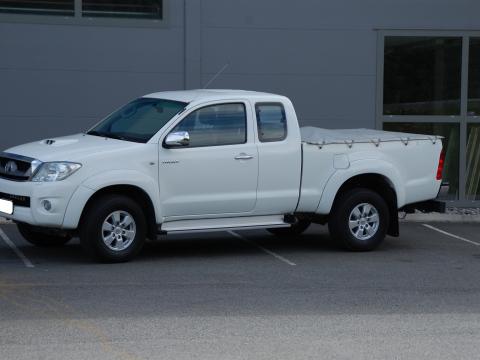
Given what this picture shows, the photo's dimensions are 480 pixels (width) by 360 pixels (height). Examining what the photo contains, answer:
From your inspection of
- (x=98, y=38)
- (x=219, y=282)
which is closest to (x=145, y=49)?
(x=98, y=38)

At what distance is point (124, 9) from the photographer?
52.5 ft

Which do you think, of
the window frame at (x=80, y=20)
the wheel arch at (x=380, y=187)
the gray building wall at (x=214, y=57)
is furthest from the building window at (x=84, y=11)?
the wheel arch at (x=380, y=187)

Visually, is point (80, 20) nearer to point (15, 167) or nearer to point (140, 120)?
point (140, 120)

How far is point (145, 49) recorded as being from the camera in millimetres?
16016

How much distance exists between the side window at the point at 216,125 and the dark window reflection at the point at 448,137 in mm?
5963

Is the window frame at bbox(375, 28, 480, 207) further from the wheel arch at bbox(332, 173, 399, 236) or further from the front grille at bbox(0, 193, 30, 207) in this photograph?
the front grille at bbox(0, 193, 30, 207)

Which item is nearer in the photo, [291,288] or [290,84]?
[291,288]

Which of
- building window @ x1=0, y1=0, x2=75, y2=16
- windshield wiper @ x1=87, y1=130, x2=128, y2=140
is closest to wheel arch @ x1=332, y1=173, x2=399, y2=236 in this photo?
windshield wiper @ x1=87, y1=130, x2=128, y2=140

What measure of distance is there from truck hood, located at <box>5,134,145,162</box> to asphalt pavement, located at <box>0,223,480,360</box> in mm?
1166

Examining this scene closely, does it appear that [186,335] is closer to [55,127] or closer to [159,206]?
[159,206]

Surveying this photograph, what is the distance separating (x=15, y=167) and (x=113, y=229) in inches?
48.2

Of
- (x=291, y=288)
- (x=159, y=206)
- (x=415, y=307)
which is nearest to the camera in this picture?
(x=415, y=307)

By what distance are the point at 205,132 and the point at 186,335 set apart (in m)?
3.81

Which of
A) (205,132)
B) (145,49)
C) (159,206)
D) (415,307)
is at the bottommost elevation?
(415,307)
